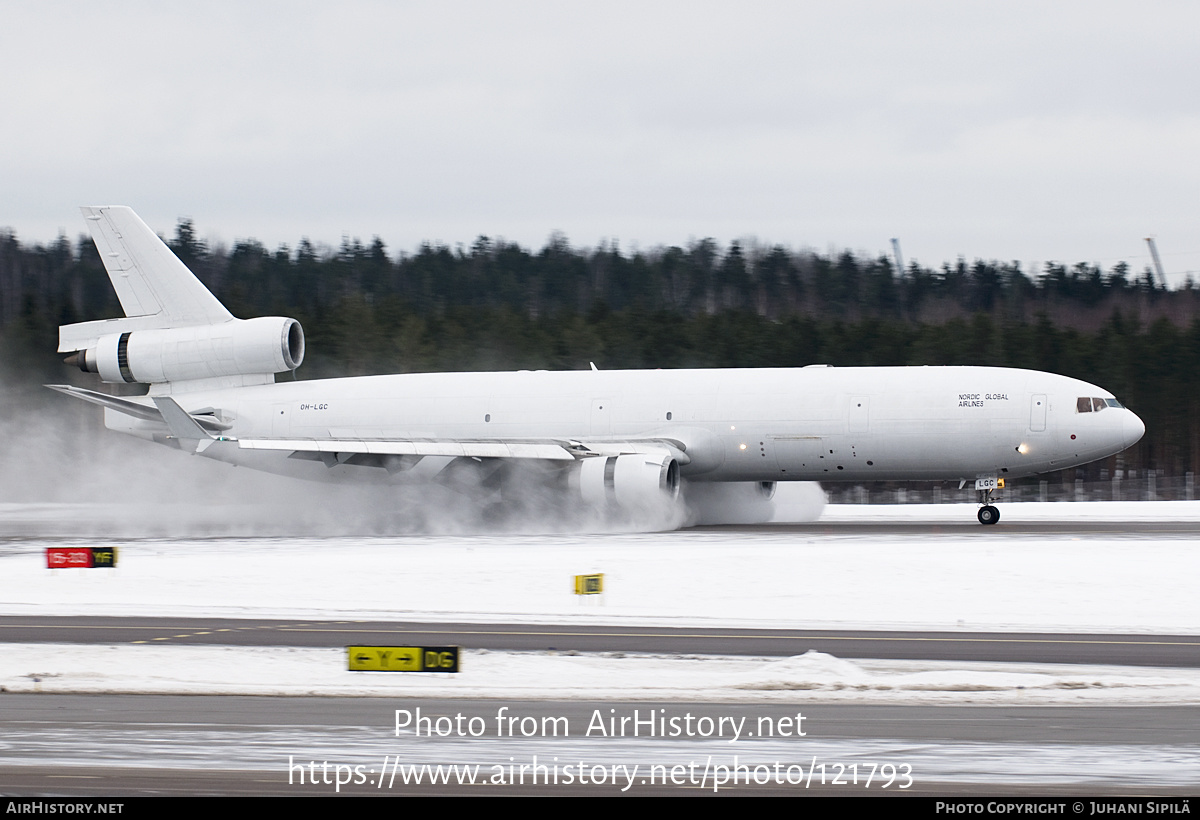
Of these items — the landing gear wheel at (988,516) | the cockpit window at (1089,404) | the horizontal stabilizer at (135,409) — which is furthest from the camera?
the horizontal stabilizer at (135,409)

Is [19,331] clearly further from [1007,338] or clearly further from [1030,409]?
[1030,409]

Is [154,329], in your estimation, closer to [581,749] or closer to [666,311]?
[581,749]

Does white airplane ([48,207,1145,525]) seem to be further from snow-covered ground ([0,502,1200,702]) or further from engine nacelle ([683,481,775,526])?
snow-covered ground ([0,502,1200,702])

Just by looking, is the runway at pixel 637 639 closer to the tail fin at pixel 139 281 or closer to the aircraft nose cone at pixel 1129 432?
the aircraft nose cone at pixel 1129 432

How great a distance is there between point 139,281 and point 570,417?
1501 centimetres

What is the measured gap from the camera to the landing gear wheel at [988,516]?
37.4 m

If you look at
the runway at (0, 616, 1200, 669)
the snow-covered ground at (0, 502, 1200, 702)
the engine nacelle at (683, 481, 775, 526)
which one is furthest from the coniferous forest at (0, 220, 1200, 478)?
the runway at (0, 616, 1200, 669)

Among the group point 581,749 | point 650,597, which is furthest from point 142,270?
point 581,749

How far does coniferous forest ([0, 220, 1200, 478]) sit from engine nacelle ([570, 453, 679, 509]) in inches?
1929

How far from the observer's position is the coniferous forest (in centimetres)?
8612

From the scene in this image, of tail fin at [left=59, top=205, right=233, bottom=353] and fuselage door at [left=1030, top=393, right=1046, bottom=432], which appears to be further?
tail fin at [left=59, top=205, right=233, bottom=353]

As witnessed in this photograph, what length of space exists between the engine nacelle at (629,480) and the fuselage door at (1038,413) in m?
9.80

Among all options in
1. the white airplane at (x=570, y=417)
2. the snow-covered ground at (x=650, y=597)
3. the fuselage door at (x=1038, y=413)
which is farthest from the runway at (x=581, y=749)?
the fuselage door at (x=1038, y=413)
